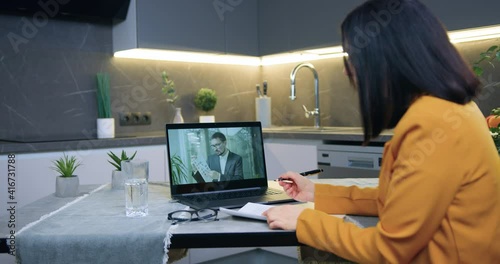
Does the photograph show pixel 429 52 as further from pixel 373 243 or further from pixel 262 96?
pixel 262 96

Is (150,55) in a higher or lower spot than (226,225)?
higher

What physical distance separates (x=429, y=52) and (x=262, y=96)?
9.91 feet

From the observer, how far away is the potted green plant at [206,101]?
11.5 ft

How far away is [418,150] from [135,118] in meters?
2.70

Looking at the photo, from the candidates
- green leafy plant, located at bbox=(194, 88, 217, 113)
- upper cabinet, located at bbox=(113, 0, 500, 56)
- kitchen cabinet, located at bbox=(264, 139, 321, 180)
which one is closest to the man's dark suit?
kitchen cabinet, located at bbox=(264, 139, 321, 180)

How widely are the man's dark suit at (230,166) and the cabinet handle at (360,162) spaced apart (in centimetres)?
130

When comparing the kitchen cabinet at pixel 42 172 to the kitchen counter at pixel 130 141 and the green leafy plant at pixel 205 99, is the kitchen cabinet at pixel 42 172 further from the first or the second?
the green leafy plant at pixel 205 99

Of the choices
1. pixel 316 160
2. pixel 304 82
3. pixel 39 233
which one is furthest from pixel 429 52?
pixel 304 82

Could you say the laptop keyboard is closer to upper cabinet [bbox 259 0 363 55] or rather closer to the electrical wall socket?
upper cabinet [bbox 259 0 363 55]

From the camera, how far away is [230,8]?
136 inches

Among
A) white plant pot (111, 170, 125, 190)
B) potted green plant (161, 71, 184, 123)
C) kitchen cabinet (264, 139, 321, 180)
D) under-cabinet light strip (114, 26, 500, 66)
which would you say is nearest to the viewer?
white plant pot (111, 170, 125, 190)

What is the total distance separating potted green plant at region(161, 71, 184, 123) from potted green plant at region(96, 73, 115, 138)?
471 mm

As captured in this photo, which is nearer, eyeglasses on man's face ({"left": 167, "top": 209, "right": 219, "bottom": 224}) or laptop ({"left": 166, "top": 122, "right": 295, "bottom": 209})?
eyeglasses on man's face ({"left": 167, "top": 209, "right": 219, "bottom": 224})

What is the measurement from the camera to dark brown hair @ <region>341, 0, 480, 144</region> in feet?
2.97
